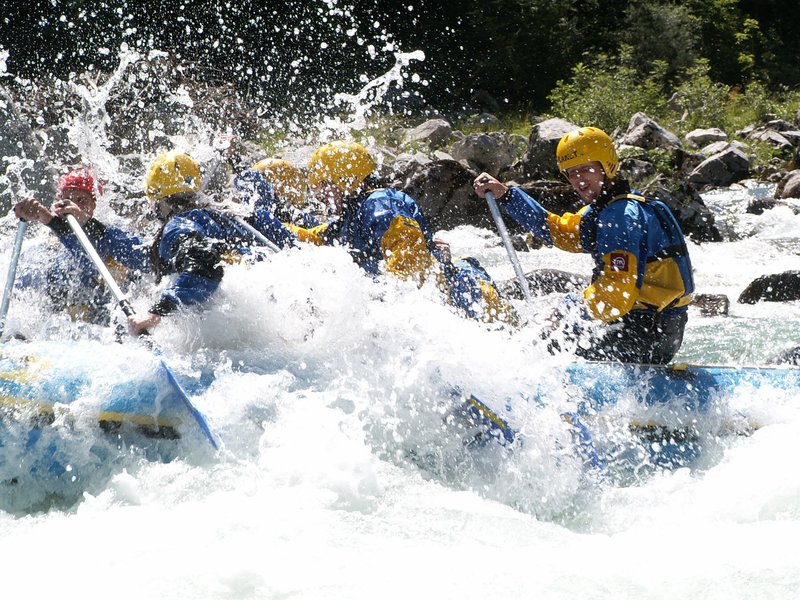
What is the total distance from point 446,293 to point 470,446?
3.56 ft

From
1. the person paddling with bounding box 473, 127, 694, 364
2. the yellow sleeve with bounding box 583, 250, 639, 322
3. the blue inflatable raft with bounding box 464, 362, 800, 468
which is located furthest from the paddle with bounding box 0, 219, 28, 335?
the yellow sleeve with bounding box 583, 250, 639, 322

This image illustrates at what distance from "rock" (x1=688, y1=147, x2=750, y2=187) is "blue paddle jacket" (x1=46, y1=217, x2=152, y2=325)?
1140 centimetres

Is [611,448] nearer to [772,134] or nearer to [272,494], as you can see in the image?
[272,494]

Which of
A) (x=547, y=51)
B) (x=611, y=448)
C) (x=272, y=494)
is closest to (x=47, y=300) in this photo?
(x=272, y=494)

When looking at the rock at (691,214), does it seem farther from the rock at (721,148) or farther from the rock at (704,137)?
the rock at (704,137)

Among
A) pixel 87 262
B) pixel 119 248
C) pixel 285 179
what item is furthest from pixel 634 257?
pixel 285 179

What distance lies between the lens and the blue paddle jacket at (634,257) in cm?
429

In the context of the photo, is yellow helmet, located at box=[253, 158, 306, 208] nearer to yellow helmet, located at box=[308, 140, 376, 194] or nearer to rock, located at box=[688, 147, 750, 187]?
yellow helmet, located at box=[308, 140, 376, 194]

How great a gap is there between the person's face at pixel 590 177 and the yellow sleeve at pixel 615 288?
0.42m

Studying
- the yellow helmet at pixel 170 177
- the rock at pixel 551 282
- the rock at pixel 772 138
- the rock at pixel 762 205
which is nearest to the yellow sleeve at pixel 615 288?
the yellow helmet at pixel 170 177

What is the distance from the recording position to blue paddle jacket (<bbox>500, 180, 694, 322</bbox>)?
169 inches

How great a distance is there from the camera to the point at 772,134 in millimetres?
16859

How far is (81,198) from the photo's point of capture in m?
5.59

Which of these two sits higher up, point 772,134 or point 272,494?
point 272,494
